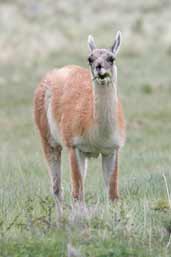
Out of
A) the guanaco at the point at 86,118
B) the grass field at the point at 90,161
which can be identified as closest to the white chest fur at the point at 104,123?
the guanaco at the point at 86,118

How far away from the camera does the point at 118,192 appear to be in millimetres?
8562

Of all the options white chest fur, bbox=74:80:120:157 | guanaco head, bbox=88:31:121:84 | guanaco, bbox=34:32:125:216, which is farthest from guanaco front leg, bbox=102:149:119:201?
guanaco head, bbox=88:31:121:84

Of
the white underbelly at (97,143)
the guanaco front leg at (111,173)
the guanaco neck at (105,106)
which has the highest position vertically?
the guanaco neck at (105,106)

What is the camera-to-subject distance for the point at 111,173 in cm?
859

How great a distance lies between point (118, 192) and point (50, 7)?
37.3m

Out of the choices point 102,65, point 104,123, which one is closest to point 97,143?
point 104,123

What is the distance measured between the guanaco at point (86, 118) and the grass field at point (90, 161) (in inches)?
11.6

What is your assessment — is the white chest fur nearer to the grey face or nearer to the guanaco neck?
the guanaco neck

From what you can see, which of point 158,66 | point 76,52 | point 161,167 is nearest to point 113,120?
point 161,167

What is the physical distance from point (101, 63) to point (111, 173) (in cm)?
129

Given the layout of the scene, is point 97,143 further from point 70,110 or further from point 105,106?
point 70,110

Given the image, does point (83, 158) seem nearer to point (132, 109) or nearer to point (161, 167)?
point (161, 167)

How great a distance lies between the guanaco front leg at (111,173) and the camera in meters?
8.44

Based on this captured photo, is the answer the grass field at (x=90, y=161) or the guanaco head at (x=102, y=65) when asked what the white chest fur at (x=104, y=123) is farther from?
the grass field at (x=90, y=161)
